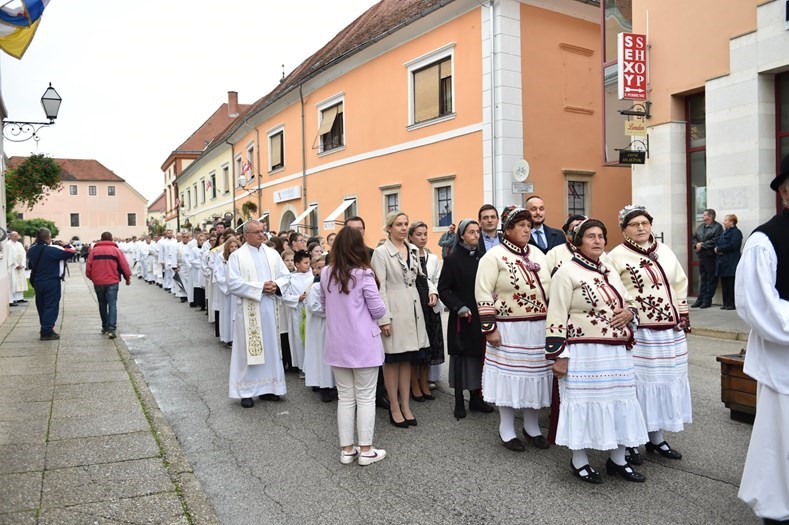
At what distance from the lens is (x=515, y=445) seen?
505cm

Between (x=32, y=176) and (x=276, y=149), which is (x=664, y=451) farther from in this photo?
(x=276, y=149)

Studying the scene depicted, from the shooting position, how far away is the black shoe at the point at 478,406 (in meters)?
6.16

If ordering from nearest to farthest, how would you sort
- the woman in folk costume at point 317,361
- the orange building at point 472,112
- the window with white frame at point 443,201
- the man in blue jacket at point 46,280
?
the woman in folk costume at point 317,361
the man in blue jacket at point 46,280
the orange building at point 472,112
the window with white frame at point 443,201

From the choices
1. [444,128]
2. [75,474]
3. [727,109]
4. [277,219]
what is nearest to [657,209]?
[727,109]

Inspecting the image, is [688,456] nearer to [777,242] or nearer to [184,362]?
[777,242]

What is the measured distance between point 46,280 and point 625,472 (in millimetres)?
9995

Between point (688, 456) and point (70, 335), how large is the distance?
1030 centimetres

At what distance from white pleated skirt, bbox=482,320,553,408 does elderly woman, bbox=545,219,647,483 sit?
2.01ft

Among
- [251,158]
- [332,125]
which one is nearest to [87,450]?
[332,125]

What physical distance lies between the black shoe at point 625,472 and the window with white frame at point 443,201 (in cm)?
1279

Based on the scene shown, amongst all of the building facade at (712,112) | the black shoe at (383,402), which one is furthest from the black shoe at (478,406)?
the building facade at (712,112)

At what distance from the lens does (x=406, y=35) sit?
1822cm

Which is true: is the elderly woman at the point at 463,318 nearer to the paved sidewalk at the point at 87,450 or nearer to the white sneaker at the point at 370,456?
the white sneaker at the point at 370,456

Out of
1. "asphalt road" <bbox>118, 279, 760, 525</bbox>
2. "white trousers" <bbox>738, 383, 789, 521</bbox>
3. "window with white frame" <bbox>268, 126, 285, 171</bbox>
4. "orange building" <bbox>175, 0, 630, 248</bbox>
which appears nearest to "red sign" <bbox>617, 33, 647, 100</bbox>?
"orange building" <bbox>175, 0, 630, 248</bbox>
